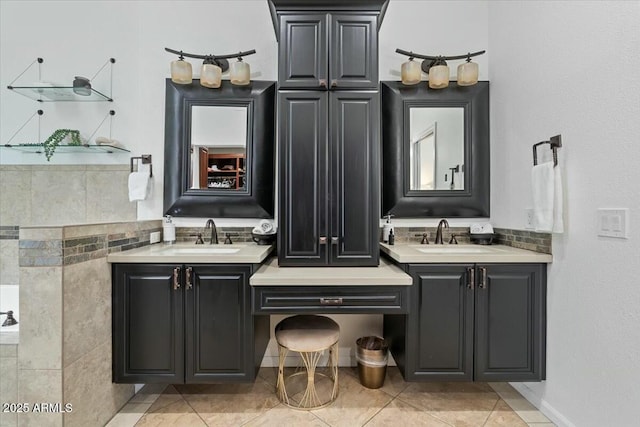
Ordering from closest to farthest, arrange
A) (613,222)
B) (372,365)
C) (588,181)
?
(613,222) < (588,181) < (372,365)

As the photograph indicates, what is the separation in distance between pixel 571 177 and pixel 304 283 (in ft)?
5.28

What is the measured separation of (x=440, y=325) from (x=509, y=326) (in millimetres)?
421

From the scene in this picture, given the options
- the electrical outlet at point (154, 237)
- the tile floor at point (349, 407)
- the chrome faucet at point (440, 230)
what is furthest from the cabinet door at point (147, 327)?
the chrome faucet at point (440, 230)

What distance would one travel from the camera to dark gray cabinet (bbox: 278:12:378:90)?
1780 mm

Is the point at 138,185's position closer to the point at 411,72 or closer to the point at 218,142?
the point at 218,142

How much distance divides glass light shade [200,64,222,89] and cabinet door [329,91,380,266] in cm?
95

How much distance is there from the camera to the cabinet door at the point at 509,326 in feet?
5.42

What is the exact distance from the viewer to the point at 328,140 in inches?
70.6

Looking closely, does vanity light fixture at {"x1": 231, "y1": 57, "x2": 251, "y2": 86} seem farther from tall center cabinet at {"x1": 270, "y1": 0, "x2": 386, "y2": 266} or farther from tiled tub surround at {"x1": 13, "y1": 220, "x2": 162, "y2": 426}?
tiled tub surround at {"x1": 13, "y1": 220, "x2": 162, "y2": 426}

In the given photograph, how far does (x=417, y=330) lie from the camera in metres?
1.65

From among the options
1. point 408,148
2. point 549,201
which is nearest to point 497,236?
point 549,201

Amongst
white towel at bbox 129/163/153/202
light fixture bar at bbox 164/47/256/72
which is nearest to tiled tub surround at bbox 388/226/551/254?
light fixture bar at bbox 164/47/256/72

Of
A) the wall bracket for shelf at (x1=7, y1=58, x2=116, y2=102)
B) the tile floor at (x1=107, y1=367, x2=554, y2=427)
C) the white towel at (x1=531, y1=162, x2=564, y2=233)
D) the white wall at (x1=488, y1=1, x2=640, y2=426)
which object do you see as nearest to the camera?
the white wall at (x1=488, y1=1, x2=640, y2=426)

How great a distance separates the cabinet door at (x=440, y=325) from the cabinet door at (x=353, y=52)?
1255 mm
